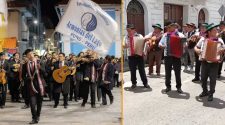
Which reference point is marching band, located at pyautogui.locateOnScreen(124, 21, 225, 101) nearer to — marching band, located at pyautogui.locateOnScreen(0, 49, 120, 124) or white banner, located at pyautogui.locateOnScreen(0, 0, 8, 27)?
marching band, located at pyautogui.locateOnScreen(0, 49, 120, 124)

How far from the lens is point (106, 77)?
23.5 ft

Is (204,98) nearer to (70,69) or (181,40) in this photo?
(181,40)

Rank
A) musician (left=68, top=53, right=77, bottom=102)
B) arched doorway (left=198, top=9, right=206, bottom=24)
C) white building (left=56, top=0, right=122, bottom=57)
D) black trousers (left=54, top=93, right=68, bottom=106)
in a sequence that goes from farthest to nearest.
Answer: arched doorway (left=198, top=9, right=206, bottom=24) < black trousers (left=54, top=93, right=68, bottom=106) < musician (left=68, top=53, right=77, bottom=102) < white building (left=56, top=0, right=122, bottom=57)

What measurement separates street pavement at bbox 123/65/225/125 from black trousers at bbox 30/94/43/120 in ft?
4.46

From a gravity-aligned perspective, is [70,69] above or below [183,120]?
above

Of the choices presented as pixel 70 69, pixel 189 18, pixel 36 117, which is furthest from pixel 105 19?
pixel 189 18

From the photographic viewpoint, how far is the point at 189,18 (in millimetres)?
19859

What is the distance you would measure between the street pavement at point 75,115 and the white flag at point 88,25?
1464 mm

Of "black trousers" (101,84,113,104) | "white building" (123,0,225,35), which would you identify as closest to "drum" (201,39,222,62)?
"black trousers" (101,84,113,104)

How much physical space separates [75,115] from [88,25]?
189 cm

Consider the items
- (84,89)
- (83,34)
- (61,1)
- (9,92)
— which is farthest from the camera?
(9,92)

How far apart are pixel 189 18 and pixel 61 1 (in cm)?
1384

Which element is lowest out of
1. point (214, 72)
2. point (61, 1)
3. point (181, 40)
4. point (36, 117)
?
point (36, 117)

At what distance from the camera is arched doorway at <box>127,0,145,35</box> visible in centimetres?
1650
